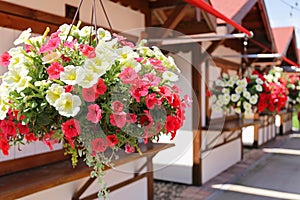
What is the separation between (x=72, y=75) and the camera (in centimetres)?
105

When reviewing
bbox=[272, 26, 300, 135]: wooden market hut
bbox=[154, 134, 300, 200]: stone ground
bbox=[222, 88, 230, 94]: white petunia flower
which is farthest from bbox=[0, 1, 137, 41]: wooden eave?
bbox=[272, 26, 300, 135]: wooden market hut

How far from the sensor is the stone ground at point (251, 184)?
4566 mm

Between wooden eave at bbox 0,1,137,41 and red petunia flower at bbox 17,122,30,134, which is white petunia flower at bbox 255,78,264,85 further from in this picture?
red petunia flower at bbox 17,122,30,134

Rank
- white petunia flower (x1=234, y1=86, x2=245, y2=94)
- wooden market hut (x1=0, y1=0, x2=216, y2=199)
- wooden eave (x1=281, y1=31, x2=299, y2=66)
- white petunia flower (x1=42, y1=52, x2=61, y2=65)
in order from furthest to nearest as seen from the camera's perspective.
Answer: wooden eave (x1=281, y1=31, x2=299, y2=66)
white petunia flower (x1=234, y1=86, x2=245, y2=94)
wooden market hut (x1=0, y1=0, x2=216, y2=199)
white petunia flower (x1=42, y1=52, x2=61, y2=65)

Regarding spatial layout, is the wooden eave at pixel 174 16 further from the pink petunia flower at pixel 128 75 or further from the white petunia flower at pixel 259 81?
the pink petunia flower at pixel 128 75

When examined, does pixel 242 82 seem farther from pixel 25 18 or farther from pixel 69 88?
pixel 69 88

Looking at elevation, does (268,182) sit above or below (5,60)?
below

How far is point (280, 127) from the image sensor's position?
1165 centimetres

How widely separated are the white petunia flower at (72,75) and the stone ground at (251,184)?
3.58m

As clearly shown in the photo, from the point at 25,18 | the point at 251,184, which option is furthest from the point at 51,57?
the point at 251,184

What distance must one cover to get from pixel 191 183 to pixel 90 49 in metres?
4.22

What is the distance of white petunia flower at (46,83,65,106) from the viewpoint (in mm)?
1026

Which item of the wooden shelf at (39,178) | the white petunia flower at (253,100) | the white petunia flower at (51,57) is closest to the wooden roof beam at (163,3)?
the white petunia flower at (253,100)

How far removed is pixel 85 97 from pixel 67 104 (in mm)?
59
